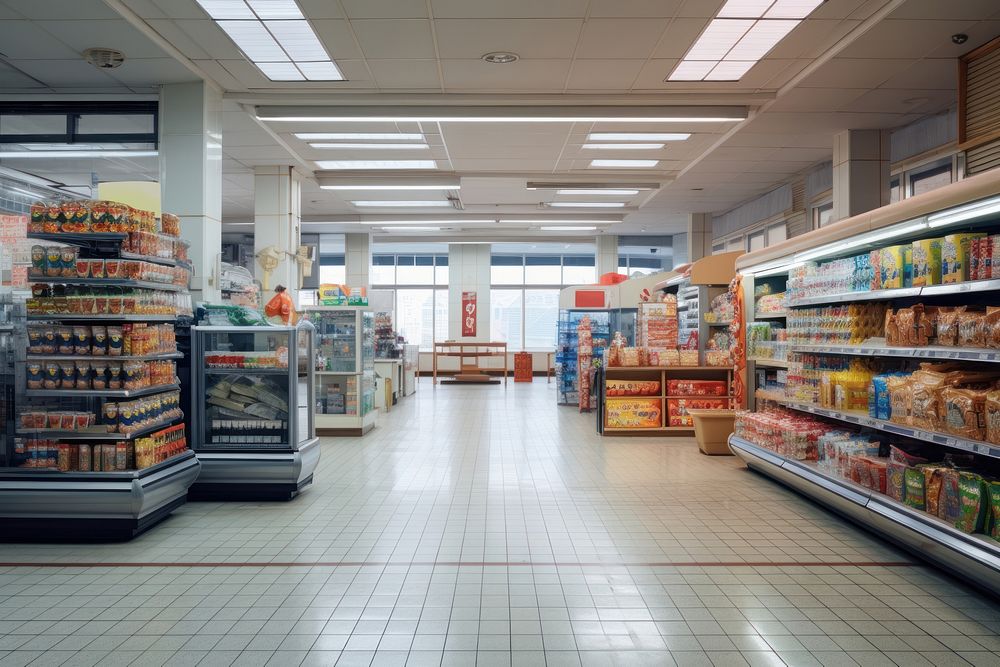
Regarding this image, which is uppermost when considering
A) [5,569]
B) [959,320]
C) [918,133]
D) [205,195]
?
[918,133]

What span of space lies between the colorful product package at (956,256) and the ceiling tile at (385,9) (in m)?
4.04

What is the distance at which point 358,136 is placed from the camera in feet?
27.8

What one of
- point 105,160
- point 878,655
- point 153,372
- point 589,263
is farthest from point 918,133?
point 589,263

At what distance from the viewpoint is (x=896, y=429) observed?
388cm

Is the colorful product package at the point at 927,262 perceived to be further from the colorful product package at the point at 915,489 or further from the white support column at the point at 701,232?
the white support column at the point at 701,232

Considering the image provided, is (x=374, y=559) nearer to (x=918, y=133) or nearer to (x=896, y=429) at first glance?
(x=896, y=429)

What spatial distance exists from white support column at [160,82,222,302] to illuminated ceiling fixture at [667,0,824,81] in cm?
487

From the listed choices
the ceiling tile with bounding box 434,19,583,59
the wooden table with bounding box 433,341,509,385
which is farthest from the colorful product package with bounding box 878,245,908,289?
the wooden table with bounding box 433,341,509,385

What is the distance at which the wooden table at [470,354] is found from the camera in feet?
57.4

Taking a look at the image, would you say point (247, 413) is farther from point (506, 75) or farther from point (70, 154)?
point (70, 154)

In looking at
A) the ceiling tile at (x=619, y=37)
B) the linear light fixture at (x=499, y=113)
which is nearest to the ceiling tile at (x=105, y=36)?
the linear light fixture at (x=499, y=113)

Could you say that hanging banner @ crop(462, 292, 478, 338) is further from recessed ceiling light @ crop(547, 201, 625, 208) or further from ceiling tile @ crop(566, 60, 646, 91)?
ceiling tile @ crop(566, 60, 646, 91)

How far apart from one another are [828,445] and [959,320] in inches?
59.2

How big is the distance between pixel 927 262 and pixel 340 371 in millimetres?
6869
